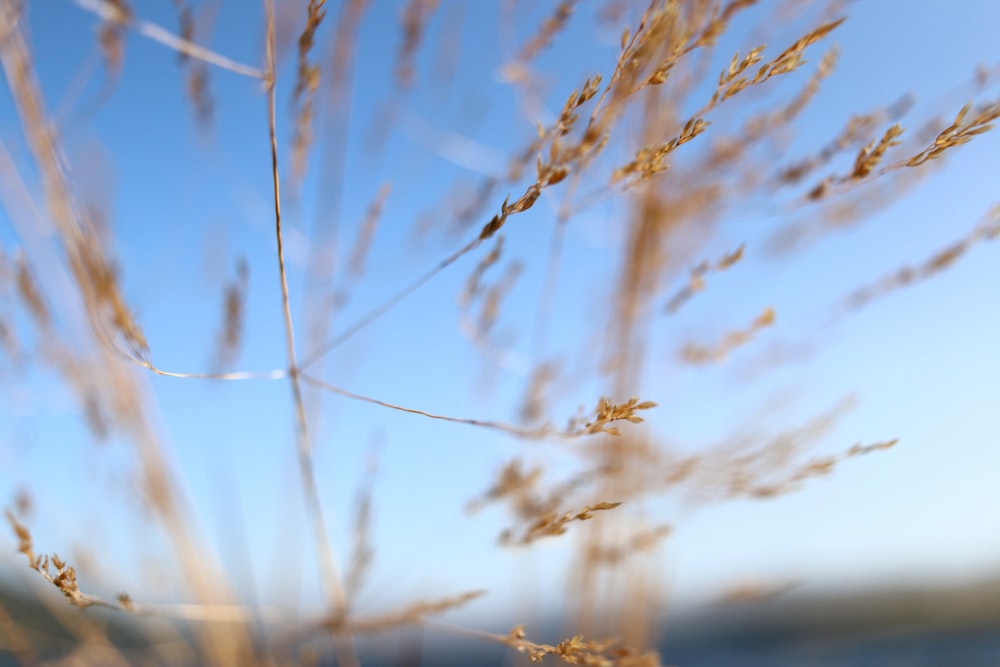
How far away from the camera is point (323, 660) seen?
133 cm

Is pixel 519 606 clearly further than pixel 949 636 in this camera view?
No

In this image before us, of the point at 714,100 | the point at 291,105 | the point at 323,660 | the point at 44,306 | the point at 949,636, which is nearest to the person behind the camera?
the point at 714,100

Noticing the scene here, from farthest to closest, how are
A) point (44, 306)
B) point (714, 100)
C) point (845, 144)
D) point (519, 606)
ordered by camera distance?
point (519, 606) < point (44, 306) < point (845, 144) < point (714, 100)

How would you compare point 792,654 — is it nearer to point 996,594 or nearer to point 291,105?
point 996,594

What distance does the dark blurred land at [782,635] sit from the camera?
1.35 meters

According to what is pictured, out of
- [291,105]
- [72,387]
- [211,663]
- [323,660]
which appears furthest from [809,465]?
[72,387]

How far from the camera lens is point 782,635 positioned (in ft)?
21.5

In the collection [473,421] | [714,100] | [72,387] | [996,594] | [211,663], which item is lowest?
[211,663]

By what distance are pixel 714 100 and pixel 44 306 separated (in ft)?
3.86

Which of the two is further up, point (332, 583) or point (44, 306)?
point (44, 306)

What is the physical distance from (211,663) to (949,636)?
5.49 metres

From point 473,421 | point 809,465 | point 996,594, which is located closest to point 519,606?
point 809,465

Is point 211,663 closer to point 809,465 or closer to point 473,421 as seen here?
point 473,421

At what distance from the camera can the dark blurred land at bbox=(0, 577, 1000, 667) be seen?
1.35 m
